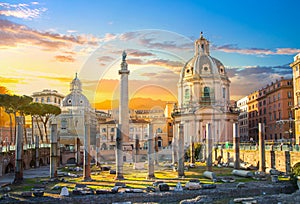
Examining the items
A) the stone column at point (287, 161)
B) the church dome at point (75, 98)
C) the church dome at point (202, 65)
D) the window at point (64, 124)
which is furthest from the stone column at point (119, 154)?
the church dome at point (75, 98)

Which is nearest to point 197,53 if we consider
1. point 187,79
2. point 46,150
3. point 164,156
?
point 187,79

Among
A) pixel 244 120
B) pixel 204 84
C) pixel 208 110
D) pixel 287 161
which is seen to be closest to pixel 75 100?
pixel 204 84

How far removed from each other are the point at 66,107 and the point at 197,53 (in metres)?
35.6

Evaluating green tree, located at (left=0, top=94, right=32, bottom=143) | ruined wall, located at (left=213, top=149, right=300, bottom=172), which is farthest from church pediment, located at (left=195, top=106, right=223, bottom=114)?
green tree, located at (left=0, top=94, right=32, bottom=143)

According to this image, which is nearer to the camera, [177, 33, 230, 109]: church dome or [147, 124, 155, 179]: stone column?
[147, 124, 155, 179]: stone column

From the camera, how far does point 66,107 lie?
9006 cm

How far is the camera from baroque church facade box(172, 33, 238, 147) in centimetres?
7162

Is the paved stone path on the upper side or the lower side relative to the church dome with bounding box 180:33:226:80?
lower

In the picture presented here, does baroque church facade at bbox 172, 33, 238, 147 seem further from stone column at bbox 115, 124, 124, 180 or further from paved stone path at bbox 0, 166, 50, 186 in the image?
stone column at bbox 115, 124, 124, 180

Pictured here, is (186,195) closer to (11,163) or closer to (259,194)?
(259,194)

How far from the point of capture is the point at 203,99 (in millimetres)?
75125

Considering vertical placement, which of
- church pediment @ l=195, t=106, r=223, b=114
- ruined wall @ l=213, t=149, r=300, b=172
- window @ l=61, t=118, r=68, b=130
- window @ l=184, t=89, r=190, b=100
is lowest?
ruined wall @ l=213, t=149, r=300, b=172

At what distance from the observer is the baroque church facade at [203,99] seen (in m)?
71.6

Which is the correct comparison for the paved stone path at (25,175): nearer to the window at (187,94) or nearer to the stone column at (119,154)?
the stone column at (119,154)
